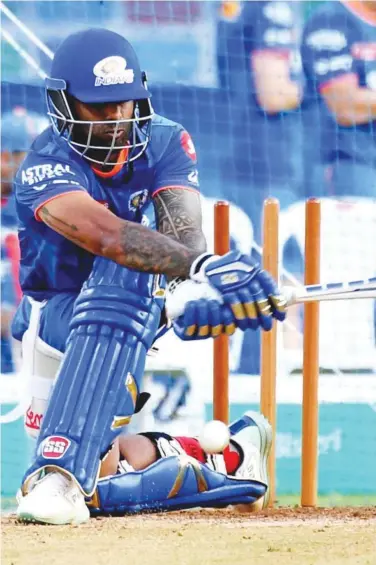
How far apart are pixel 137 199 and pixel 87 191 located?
0.27m

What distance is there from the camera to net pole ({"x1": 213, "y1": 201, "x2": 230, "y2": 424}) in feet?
20.3

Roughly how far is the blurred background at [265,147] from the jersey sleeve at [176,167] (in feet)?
9.36

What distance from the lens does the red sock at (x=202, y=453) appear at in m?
5.57

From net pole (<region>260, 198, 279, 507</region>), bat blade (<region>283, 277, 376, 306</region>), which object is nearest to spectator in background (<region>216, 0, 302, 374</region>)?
net pole (<region>260, 198, 279, 507</region>)

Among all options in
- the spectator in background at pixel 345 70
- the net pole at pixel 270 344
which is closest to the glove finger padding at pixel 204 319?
the net pole at pixel 270 344

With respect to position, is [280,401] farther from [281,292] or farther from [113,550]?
[113,550]

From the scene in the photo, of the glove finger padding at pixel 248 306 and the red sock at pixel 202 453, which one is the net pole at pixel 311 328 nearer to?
the red sock at pixel 202 453

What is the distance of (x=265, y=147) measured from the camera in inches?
349

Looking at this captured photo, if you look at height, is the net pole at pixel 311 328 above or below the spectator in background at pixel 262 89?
below

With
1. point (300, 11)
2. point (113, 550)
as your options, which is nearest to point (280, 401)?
point (300, 11)

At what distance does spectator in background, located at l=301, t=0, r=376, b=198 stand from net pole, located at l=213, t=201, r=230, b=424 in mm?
2818

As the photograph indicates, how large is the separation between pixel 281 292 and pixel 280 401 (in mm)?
3601

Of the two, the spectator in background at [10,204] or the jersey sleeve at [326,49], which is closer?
the spectator in background at [10,204]

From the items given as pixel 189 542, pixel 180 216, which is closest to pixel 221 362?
pixel 180 216
